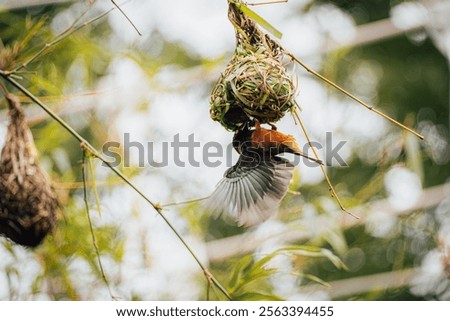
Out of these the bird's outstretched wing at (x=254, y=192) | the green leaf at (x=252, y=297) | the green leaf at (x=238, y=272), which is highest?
the bird's outstretched wing at (x=254, y=192)

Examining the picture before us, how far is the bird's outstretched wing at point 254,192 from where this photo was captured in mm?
2043

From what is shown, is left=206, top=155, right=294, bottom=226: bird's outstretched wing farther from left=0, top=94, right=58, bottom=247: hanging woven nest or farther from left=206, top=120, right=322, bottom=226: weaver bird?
left=0, top=94, right=58, bottom=247: hanging woven nest

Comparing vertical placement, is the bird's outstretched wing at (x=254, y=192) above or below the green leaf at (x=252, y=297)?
above

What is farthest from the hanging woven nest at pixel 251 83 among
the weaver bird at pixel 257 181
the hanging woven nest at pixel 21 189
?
the hanging woven nest at pixel 21 189

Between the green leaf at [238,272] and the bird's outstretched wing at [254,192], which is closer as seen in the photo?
the bird's outstretched wing at [254,192]

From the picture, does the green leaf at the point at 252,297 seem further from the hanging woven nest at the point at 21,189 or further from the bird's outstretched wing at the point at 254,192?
the hanging woven nest at the point at 21,189

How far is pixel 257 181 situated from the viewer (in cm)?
206

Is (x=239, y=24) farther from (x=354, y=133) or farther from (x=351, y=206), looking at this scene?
(x=354, y=133)

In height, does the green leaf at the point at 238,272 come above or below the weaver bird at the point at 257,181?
below

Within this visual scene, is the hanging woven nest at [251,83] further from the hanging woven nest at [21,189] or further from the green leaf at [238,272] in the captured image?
the hanging woven nest at [21,189]

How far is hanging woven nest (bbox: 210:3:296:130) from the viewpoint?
2.07 m

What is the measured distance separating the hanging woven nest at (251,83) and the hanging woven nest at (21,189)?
0.60 metres

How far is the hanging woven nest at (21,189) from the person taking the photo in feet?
7.70

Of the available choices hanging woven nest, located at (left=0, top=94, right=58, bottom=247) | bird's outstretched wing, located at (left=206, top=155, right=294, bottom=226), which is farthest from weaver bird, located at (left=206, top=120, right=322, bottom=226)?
hanging woven nest, located at (left=0, top=94, right=58, bottom=247)
